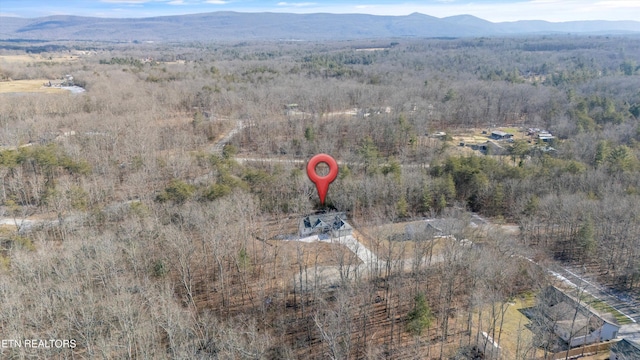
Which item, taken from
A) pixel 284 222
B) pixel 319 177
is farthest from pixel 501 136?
pixel 319 177

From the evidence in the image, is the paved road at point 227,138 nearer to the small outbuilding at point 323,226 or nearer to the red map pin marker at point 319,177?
the small outbuilding at point 323,226

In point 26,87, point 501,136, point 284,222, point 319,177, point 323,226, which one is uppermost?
point 26,87

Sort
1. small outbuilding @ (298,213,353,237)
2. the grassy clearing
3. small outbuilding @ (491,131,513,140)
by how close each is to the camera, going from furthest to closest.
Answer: the grassy clearing < small outbuilding @ (491,131,513,140) < small outbuilding @ (298,213,353,237)

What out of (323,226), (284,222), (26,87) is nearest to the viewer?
(323,226)

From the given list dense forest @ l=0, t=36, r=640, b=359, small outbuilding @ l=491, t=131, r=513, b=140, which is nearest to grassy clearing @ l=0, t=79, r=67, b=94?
dense forest @ l=0, t=36, r=640, b=359

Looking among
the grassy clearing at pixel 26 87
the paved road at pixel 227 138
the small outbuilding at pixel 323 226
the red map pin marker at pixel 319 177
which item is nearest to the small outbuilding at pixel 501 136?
the paved road at pixel 227 138

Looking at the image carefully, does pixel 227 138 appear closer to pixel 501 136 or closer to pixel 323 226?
pixel 323 226

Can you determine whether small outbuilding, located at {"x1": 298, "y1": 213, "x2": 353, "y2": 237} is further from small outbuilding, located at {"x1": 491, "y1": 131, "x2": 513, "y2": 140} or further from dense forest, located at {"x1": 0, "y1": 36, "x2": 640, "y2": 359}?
small outbuilding, located at {"x1": 491, "y1": 131, "x2": 513, "y2": 140}
